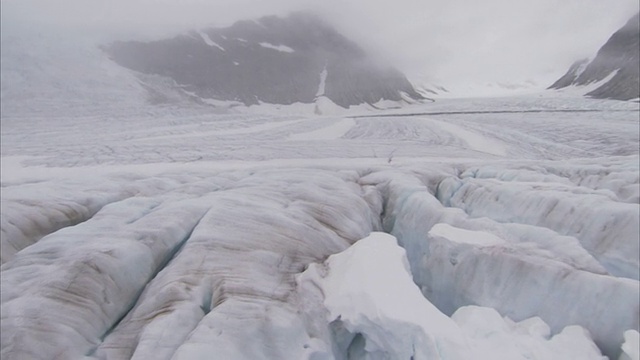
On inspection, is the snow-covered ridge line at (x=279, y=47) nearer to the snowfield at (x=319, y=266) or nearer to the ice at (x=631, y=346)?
the snowfield at (x=319, y=266)

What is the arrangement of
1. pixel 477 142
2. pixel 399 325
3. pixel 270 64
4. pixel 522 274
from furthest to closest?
pixel 270 64 < pixel 477 142 < pixel 522 274 < pixel 399 325

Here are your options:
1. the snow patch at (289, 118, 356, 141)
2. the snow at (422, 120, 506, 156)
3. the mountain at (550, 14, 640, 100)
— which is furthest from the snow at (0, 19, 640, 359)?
the mountain at (550, 14, 640, 100)

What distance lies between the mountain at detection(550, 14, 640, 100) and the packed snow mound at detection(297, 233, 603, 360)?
1802 inches

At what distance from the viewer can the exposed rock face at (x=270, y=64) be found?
3741 centimetres

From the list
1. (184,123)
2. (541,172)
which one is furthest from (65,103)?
(541,172)

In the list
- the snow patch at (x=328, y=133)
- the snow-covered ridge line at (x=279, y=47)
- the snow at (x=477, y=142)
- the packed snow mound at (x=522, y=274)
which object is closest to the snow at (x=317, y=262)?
the packed snow mound at (x=522, y=274)

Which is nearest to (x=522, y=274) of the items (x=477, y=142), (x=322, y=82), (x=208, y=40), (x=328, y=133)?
(x=477, y=142)

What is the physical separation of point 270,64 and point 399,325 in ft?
146

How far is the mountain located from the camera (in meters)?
42.1

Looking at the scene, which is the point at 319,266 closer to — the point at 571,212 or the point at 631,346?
the point at 631,346

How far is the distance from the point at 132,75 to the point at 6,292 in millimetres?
33173

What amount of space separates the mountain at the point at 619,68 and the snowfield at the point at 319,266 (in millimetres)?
42421

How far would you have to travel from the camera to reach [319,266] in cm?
519

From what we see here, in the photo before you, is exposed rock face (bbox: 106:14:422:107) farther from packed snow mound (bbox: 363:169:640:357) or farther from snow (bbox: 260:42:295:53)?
packed snow mound (bbox: 363:169:640:357)
